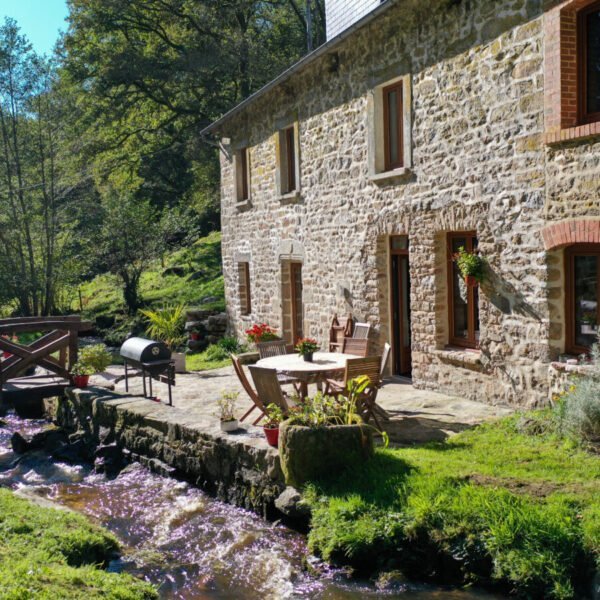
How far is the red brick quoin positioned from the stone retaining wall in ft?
13.2

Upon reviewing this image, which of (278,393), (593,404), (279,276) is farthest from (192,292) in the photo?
(593,404)

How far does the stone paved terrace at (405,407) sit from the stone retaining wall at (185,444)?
42cm

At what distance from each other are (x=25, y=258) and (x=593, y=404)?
63.8 ft

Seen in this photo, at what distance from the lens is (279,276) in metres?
14.5

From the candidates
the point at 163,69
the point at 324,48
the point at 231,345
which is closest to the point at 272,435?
the point at 324,48

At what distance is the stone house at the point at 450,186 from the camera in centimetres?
765

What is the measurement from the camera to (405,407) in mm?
Result: 9188

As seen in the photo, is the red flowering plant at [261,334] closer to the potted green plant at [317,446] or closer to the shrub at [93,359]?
the shrub at [93,359]

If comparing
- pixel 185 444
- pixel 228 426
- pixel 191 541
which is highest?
pixel 228 426

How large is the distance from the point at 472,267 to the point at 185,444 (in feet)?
14.2

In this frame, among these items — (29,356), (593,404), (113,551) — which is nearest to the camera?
(113,551)

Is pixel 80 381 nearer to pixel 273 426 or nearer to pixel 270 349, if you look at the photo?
pixel 270 349

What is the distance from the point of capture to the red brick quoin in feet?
23.8

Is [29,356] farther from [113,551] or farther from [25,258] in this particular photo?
[25,258]
